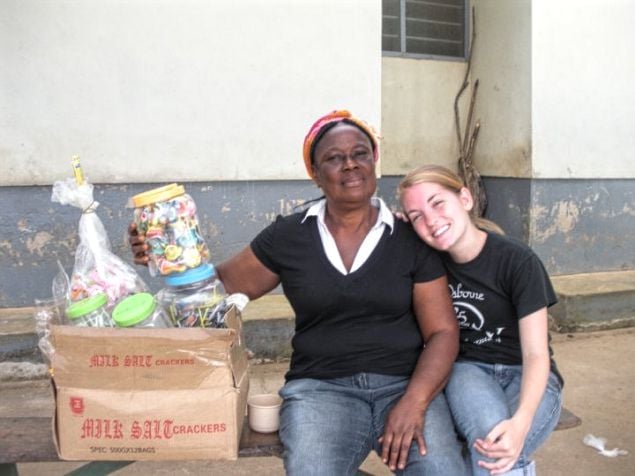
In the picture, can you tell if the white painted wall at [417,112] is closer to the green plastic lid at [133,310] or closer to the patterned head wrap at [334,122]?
the patterned head wrap at [334,122]

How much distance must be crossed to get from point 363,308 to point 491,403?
1.54ft

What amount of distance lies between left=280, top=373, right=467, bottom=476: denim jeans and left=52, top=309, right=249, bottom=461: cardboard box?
221 mm

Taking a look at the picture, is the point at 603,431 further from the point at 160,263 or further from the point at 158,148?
the point at 158,148

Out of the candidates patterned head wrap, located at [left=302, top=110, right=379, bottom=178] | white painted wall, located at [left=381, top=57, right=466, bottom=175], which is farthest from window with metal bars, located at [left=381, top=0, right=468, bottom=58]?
patterned head wrap, located at [left=302, top=110, right=379, bottom=178]

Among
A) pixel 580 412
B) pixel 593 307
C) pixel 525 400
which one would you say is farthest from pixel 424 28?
pixel 525 400

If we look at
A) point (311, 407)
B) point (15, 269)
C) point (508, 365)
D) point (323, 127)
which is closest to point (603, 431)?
point (508, 365)

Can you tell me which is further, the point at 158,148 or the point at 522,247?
the point at 158,148

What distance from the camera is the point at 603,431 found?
3367 millimetres

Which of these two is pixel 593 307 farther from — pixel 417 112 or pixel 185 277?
pixel 185 277

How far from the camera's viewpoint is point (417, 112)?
20.7ft

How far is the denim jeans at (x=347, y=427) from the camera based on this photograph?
1.80 metres

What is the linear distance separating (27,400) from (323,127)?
2.74 m

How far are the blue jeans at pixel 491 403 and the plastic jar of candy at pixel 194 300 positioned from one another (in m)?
0.75

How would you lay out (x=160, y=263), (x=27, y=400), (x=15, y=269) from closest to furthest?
(x=160, y=263) < (x=27, y=400) < (x=15, y=269)
